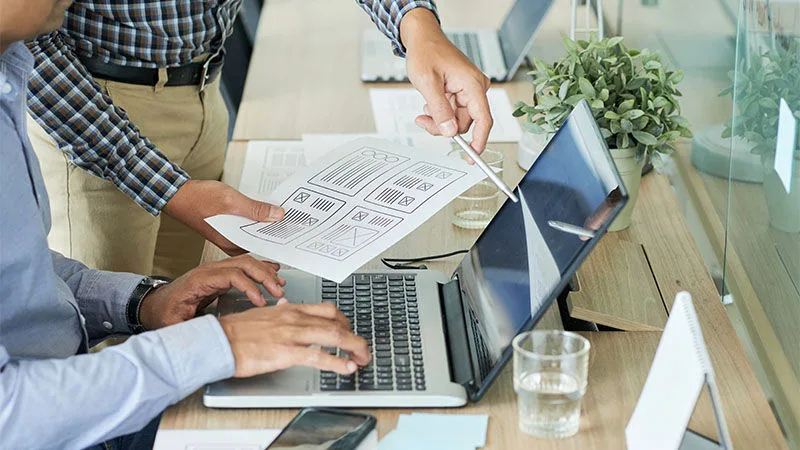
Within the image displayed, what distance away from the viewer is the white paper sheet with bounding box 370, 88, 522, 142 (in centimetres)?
205

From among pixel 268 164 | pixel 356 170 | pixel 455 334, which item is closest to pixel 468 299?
pixel 455 334

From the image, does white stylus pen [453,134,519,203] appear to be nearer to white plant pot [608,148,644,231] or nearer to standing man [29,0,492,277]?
standing man [29,0,492,277]

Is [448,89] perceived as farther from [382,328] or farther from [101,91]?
[101,91]

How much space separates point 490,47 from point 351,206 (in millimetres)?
1200

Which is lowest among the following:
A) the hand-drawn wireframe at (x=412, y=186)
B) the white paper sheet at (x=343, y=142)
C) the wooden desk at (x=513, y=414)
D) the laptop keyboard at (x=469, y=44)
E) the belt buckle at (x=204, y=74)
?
the laptop keyboard at (x=469, y=44)

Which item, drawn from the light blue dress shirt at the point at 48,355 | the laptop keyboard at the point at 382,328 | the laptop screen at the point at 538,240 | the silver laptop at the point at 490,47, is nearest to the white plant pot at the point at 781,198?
the laptop screen at the point at 538,240

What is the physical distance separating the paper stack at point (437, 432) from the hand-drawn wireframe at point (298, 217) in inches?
13.7

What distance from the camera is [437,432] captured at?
1079mm

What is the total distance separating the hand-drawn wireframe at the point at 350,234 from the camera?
128cm

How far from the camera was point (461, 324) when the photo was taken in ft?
4.16

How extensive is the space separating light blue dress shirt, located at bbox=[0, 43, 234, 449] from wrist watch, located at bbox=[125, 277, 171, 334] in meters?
0.14

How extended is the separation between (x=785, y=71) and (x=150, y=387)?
84 centimetres

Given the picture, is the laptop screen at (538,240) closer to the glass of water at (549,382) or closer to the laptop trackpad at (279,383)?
the glass of water at (549,382)

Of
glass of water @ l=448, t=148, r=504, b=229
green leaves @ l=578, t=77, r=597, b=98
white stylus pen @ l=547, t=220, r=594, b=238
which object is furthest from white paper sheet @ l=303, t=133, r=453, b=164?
white stylus pen @ l=547, t=220, r=594, b=238
